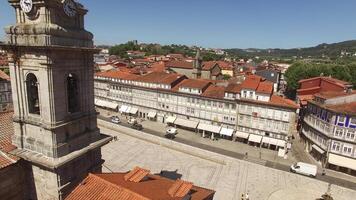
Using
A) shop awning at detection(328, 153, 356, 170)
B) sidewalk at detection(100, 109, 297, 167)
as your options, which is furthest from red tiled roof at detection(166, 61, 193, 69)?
shop awning at detection(328, 153, 356, 170)

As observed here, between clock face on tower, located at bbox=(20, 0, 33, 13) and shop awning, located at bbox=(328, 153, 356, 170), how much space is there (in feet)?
151

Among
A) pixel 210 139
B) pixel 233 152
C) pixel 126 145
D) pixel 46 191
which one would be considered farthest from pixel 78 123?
pixel 210 139

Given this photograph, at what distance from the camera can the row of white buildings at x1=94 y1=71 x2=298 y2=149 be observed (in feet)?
167

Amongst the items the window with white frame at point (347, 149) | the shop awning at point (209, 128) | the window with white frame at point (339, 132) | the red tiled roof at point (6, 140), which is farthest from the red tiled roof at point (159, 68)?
the red tiled roof at point (6, 140)

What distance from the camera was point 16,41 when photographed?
15562 mm

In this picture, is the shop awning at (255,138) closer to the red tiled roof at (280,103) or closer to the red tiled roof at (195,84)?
the red tiled roof at (280,103)

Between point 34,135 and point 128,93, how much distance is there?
55.8 metres

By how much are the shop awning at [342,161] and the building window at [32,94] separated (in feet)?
144

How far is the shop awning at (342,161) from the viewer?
41312 millimetres

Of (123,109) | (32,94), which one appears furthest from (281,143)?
(32,94)

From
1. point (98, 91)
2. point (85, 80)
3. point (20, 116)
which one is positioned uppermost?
point (85, 80)

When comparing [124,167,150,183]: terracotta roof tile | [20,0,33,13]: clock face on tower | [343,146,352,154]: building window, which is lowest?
[343,146,352,154]: building window

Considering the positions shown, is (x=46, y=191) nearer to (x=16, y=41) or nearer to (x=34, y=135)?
(x=34, y=135)

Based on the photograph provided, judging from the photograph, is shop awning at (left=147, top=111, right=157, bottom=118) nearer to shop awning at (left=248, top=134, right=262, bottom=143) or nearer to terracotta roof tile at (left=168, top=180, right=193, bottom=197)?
shop awning at (left=248, top=134, right=262, bottom=143)
